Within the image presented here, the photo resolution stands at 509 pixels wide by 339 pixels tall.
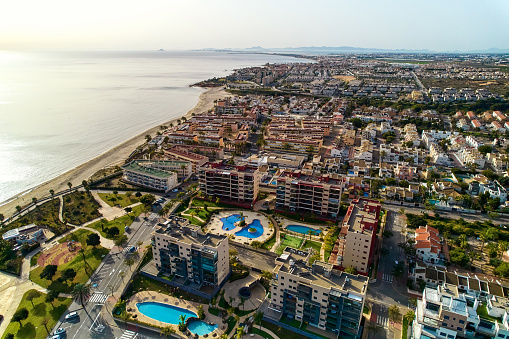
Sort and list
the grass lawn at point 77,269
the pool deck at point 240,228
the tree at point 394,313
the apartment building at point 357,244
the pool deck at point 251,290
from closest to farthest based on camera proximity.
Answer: the tree at point 394,313, the pool deck at point 251,290, the grass lawn at point 77,269, the apartment building at point 357,244, the pool deck at point 240,228

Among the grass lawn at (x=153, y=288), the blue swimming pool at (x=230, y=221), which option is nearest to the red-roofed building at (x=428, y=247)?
the blue swimming pool at (x=230, y=221)

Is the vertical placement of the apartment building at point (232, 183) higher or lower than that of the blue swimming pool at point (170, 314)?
higher

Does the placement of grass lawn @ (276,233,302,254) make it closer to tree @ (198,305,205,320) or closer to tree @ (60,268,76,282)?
tree @ (198,305,205,320)

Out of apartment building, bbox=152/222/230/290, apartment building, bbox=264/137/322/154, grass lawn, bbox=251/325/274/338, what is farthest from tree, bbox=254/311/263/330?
apartment building, bbox=264/137/322/154

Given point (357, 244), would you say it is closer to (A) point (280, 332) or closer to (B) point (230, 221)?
(A) point (280, 332)

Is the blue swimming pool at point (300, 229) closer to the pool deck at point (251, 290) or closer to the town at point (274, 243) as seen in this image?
the town at point (274, 243)

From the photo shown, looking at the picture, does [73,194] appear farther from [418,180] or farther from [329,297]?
[418,180]

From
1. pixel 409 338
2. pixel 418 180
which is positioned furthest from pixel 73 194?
pixel 418 180

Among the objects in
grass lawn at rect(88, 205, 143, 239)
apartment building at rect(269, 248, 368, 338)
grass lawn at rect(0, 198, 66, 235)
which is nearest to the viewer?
apartment building at rect(269, 248, 368, 338)
